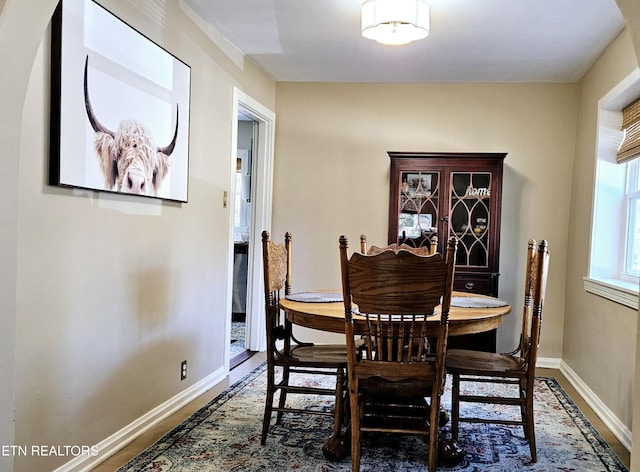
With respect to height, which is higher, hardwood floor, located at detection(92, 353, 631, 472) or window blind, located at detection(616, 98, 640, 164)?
window blind, located at detection(616, 98, 640, 164)

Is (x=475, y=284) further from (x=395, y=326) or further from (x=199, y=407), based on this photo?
(x=199, y=407)

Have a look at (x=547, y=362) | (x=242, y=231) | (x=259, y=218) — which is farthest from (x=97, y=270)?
(x=242, y=231)

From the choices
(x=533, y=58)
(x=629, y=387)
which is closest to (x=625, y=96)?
(x=533, y=58)

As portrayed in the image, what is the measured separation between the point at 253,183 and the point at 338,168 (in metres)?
0.75

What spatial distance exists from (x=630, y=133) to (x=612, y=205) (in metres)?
0.50

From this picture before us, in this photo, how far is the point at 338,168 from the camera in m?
4.75

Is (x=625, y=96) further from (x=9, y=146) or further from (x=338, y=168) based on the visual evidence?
(x=9, y=146)

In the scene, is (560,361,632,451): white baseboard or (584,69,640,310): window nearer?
(560,361,632,451): white baseboard

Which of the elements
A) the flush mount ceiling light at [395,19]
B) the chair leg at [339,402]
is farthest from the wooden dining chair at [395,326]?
the flush mount ceiling light at [395,19]

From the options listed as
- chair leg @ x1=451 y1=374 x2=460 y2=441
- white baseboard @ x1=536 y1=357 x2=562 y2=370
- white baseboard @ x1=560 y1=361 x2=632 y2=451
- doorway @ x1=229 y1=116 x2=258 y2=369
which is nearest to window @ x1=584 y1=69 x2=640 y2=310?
white baseboard @ x1=560 y1=361 x2=632 y2=451

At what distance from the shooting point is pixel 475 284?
13.8 ft

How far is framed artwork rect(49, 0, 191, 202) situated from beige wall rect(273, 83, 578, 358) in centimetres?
179

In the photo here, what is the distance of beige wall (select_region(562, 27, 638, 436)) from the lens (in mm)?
Result: 2936

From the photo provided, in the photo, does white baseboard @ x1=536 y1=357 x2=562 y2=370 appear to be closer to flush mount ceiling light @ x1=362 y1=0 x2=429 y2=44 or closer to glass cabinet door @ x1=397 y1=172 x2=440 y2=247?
glass cabinet door @ x1=397 y1=172 x2=440 y2=247
